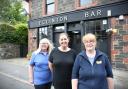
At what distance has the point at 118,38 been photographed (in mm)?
15258

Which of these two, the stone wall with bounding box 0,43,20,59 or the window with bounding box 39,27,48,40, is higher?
the window with bounding box 39,27,48,40

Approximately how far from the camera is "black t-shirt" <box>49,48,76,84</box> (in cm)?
554

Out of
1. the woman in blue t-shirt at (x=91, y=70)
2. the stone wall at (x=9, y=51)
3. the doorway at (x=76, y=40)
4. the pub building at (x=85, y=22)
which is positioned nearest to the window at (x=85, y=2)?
the pub building at (x=85, y=22)

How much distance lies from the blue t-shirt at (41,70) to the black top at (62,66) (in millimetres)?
510

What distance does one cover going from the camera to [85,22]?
17672mm

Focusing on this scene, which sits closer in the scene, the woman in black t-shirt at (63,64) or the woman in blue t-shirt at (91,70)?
the woman in blue t-shirt at (91,70)

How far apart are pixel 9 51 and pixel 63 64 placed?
20.7m

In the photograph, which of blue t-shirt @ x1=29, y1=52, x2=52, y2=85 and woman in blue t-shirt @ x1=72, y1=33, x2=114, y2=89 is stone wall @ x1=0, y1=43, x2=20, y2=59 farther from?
woman in blue t-shirt @ x1=72, y1=33, x2=114, y2=89

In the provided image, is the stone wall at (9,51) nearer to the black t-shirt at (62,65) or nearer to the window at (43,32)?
the window at (43,32)

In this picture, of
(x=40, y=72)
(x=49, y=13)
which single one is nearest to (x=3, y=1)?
(x=49, y=13)

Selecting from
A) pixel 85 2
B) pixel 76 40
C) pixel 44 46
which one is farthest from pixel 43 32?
pixel 44 46

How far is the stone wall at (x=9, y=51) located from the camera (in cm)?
2530

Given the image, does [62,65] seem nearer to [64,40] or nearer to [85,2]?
[64,40]

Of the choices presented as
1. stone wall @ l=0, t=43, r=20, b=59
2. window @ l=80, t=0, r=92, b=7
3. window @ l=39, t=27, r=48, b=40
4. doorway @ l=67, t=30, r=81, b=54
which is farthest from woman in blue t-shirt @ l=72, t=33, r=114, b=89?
stone wall @ l=0, t=43, r=20, b=59
